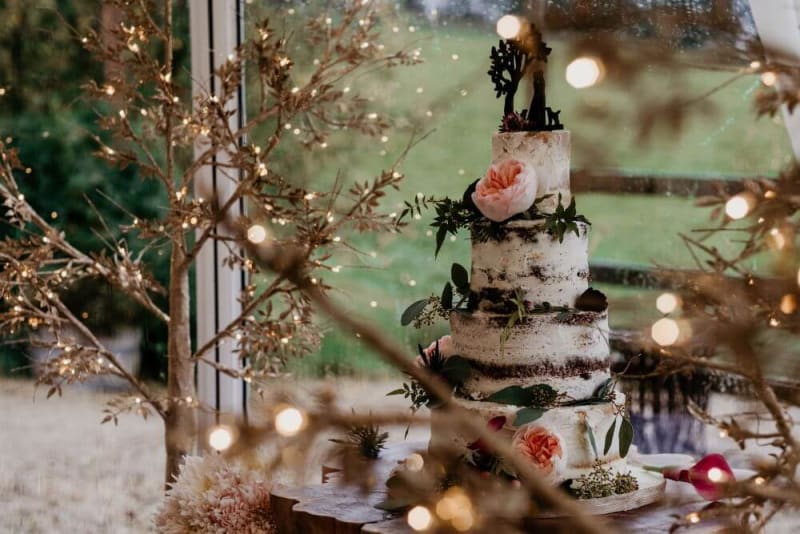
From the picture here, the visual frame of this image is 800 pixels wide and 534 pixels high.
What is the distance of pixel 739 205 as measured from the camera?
87cm

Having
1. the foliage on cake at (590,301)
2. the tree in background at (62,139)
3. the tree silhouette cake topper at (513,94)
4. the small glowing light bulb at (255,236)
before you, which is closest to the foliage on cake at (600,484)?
the foliage on cake at (590,301)

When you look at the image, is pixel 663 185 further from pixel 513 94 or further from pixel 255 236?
pixel 255 236

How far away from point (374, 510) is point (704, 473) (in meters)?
0.58

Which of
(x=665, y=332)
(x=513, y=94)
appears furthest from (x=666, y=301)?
(x=513, y=94)

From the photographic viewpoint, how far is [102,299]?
110 inches

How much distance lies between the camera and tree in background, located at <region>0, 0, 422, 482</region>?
230 cm

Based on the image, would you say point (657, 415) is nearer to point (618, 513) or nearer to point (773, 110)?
point (618, 513)

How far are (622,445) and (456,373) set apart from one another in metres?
0.31

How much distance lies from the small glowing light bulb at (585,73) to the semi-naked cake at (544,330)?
1.02 meters

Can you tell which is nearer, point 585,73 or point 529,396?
point 585,73

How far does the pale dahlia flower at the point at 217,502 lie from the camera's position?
194 cm

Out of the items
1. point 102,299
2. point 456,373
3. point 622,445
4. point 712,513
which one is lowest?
point 712,513

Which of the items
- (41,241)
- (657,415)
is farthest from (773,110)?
(41,241)

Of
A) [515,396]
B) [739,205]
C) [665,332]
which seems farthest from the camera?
[515,396]
